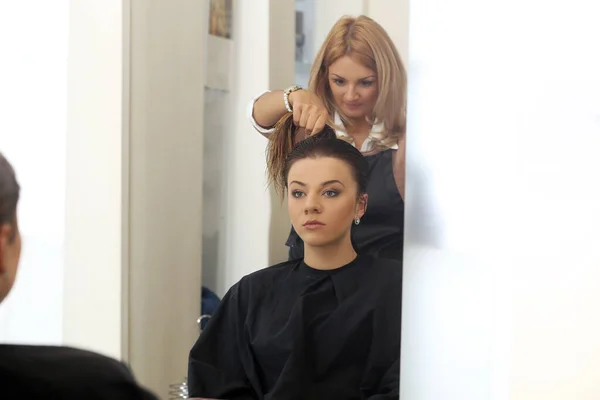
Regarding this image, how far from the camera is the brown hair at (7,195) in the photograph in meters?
0.81

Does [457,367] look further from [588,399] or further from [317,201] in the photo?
[317,201]

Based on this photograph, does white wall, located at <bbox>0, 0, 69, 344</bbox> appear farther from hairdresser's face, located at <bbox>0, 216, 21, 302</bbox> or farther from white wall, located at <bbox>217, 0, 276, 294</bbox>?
white wall, located at <bbox>217, 0, 276, 294</bbox>

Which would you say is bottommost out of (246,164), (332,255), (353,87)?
(332,255)

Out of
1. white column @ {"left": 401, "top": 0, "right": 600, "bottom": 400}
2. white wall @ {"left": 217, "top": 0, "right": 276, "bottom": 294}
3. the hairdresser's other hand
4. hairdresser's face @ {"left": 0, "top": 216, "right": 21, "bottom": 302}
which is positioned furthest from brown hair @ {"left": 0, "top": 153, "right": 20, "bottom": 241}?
white column @ {"left": 401, "top": 0, "right": 600, "bottom": 400}

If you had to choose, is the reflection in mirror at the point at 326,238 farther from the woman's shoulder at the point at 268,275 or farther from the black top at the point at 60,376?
the black top at the point at 60,376

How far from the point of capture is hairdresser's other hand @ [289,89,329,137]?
0.89m

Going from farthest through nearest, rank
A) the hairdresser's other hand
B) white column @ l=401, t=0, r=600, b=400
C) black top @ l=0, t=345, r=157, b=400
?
the hairdresser's other hand → white column @ l=401, t=0, r=600, b=400 → black top @ l=0, t=345, r=157, b=400

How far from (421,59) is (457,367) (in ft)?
1.27

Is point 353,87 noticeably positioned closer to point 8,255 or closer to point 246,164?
point 246,164

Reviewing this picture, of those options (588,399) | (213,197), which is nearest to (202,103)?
(213,197)

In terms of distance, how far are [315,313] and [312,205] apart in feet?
0.47

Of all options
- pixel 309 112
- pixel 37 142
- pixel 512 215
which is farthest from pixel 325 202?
pixel 37 142

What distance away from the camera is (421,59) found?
0.82 meters

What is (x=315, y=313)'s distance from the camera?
85cm
